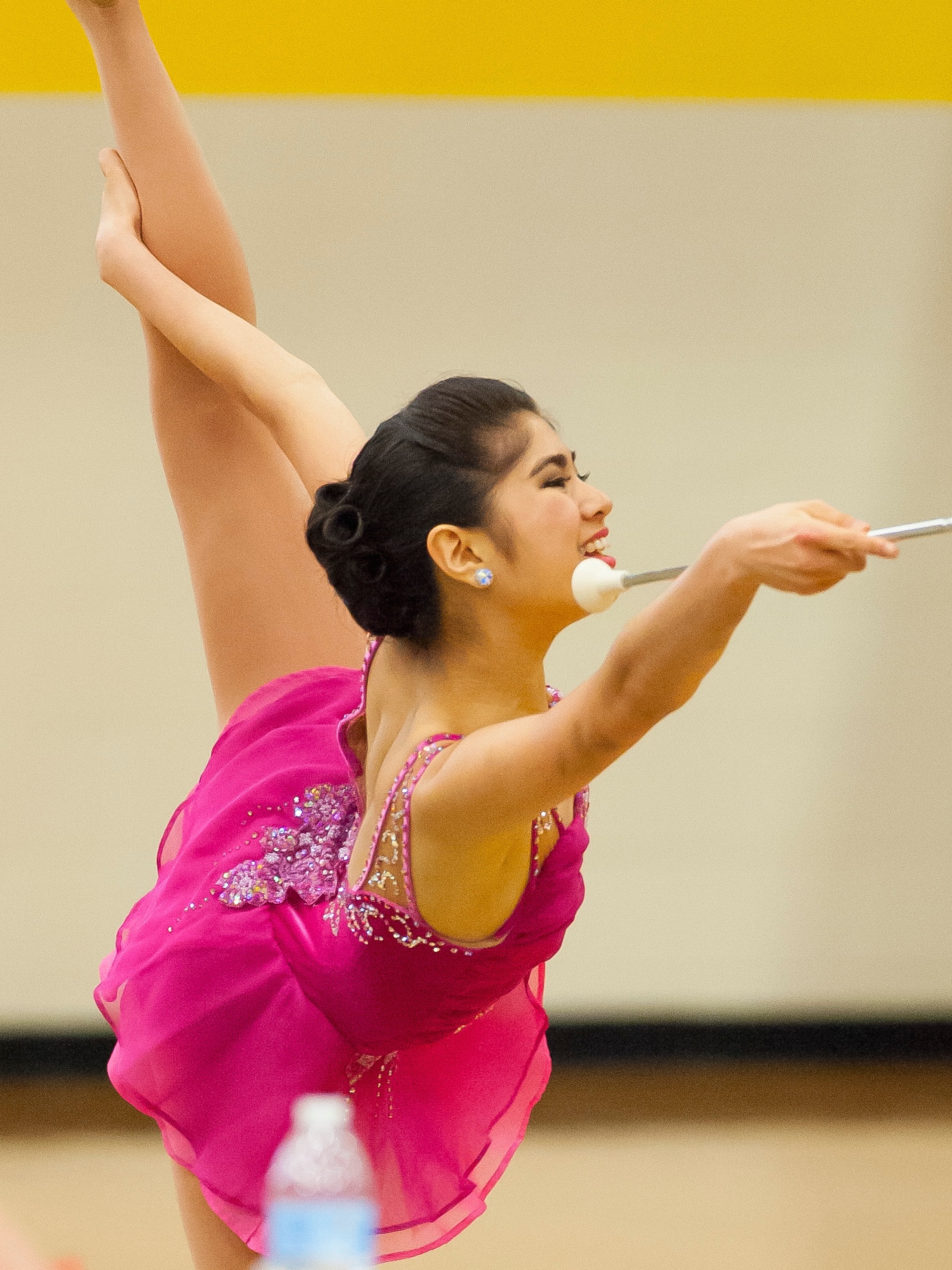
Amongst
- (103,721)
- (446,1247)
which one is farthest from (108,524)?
(446,1247)

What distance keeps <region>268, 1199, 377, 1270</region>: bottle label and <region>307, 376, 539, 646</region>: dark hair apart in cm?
37

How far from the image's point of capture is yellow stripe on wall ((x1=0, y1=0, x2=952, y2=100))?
1747mm

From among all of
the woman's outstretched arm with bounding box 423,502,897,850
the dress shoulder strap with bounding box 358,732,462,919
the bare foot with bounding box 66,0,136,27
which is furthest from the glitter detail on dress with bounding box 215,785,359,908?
the bare foot with bounding box 66,0,136,27

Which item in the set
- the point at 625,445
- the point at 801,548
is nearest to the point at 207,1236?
the point at 801,548

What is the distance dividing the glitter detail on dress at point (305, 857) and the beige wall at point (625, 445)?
90 centimetres

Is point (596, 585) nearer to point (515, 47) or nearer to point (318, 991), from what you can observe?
point (318, 991)

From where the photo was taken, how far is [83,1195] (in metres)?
1.69

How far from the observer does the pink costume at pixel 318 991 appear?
0.94 m

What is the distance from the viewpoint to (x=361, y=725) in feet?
3.44

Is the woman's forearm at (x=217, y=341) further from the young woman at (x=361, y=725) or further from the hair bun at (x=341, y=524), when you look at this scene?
the hair bun at (x=341, y=524)

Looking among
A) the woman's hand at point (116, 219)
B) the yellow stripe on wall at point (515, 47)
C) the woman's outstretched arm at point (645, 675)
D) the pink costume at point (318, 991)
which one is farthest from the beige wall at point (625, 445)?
the woman's outstretched arm at point (645, 675)

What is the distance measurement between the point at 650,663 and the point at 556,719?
8cm

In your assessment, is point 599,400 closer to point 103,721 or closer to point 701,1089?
point 103,721

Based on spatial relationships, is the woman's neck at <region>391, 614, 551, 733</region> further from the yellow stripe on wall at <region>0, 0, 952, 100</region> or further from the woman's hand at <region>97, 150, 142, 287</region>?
the yellow stripe on wall at <region>0, 0, 952, 100</region>
